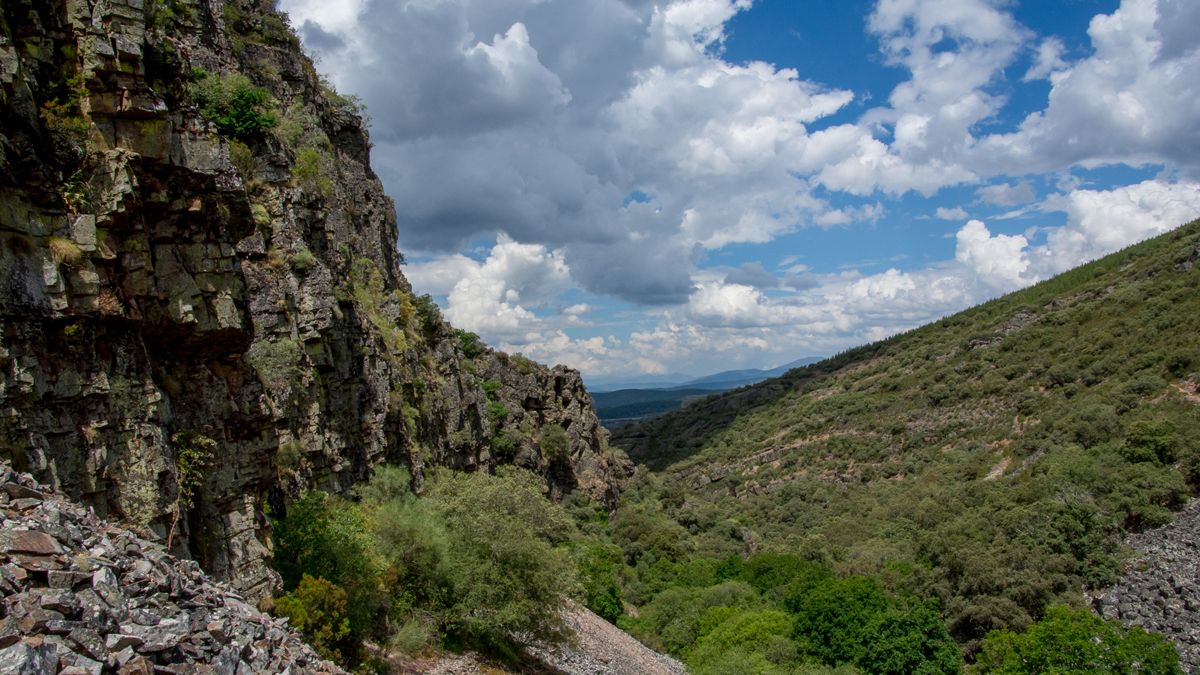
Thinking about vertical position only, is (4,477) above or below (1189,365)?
above

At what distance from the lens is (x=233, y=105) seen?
24844 mm

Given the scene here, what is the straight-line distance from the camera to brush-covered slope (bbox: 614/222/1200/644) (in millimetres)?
42219

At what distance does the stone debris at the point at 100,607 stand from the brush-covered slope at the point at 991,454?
41.6 m

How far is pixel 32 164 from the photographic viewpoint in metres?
10.5

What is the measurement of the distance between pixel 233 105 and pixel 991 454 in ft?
208

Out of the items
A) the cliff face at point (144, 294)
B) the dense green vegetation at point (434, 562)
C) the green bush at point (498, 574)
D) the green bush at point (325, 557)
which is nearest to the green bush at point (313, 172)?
the cliff face at point (144, 294)

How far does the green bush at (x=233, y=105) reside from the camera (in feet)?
78.5

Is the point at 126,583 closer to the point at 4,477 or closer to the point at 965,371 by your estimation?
the point at 4,477

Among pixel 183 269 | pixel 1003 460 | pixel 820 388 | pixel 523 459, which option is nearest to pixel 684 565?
pixel 523 459

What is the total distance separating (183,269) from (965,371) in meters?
86.2

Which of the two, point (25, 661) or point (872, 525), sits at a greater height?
point (25, 661)

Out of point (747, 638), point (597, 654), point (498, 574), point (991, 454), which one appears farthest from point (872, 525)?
point (498, 574)

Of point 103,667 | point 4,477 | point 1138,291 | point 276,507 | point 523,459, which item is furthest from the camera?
point 1138,291

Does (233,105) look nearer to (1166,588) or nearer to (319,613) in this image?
(319,613)
